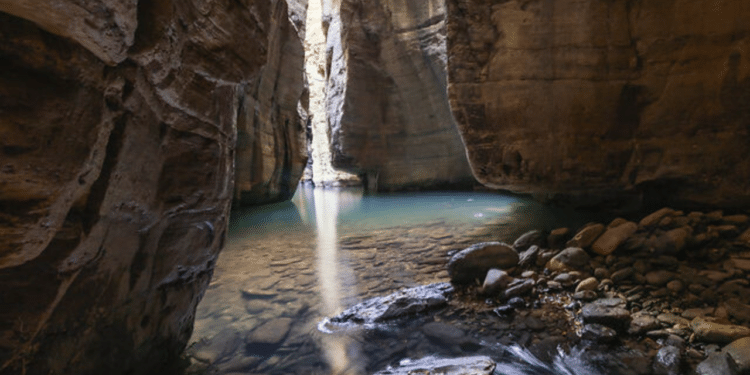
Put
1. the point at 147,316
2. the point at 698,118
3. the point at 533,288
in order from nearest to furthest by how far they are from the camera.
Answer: the point at 147,316 < the point at 533,288 < the point at 698,118

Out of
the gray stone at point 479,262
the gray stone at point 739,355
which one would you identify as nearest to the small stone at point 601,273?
the gray stone at point 479,262

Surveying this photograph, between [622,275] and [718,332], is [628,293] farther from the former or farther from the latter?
[718,332]

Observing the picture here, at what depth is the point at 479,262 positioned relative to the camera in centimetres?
354

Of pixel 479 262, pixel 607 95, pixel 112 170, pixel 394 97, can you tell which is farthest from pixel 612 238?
pixel 394 97

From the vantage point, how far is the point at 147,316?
187 centimetres

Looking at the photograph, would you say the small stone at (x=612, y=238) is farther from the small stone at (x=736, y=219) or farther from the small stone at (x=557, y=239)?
the small stone at (x=736, y=219)

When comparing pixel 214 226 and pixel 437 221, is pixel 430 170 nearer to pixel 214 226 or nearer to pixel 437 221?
pixel 437 221

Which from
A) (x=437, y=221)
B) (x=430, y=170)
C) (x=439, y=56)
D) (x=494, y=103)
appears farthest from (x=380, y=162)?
(x=494, y=103)

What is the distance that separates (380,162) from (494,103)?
12.5 meters

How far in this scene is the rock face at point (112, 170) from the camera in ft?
3.62

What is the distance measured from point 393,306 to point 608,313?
1.58 metres

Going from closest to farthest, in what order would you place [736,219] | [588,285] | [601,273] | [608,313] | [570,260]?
1. [608,313]
2. [588,285]
3. [601,273]
4. [570,260]
5. [736,219]

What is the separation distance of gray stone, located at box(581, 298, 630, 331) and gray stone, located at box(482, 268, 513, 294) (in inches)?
26.6

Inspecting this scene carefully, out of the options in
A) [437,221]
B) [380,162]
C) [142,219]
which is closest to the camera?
[142,219]
